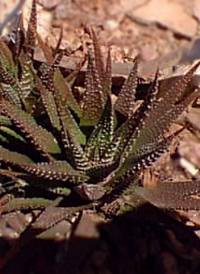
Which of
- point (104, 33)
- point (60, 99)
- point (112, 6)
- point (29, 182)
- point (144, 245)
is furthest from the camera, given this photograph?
point (112, 6)

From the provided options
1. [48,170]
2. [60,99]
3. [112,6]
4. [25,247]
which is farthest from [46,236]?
[112,6]

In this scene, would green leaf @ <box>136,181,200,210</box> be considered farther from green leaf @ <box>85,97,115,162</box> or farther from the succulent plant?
green leaf @ <box>85,97,115,162</box>

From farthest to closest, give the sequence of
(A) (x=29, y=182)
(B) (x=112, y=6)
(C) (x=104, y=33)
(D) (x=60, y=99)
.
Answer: (B) (x=112, y=6) < (C) (x=104, y=33) < (A) (x=29, y=182) < (D) (x=60, y=99)

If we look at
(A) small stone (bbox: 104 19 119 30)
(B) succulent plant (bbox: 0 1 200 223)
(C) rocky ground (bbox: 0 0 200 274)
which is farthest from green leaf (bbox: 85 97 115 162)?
(A) small stone (bbox: 104 19 119 30)

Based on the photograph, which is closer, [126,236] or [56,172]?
[56,172]

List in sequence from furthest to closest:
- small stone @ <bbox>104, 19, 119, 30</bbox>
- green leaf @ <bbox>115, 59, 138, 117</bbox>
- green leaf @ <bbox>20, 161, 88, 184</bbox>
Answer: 1. small stone @ <bbox>104, 19, 119, 30</bbox>
2. green leaf @ <bbox>115, 59, 138, 117</bbox>
3. green leaf @ <bbox>20, 161, 88, 184</bbox>

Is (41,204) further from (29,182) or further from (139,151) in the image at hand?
(139,151)

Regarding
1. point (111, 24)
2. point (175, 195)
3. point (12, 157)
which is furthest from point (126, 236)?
point (111, 24)

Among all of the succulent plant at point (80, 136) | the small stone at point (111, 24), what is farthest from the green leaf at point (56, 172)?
the small stone at point (111, 24)

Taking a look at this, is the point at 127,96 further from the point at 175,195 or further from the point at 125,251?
the point at 125,251
